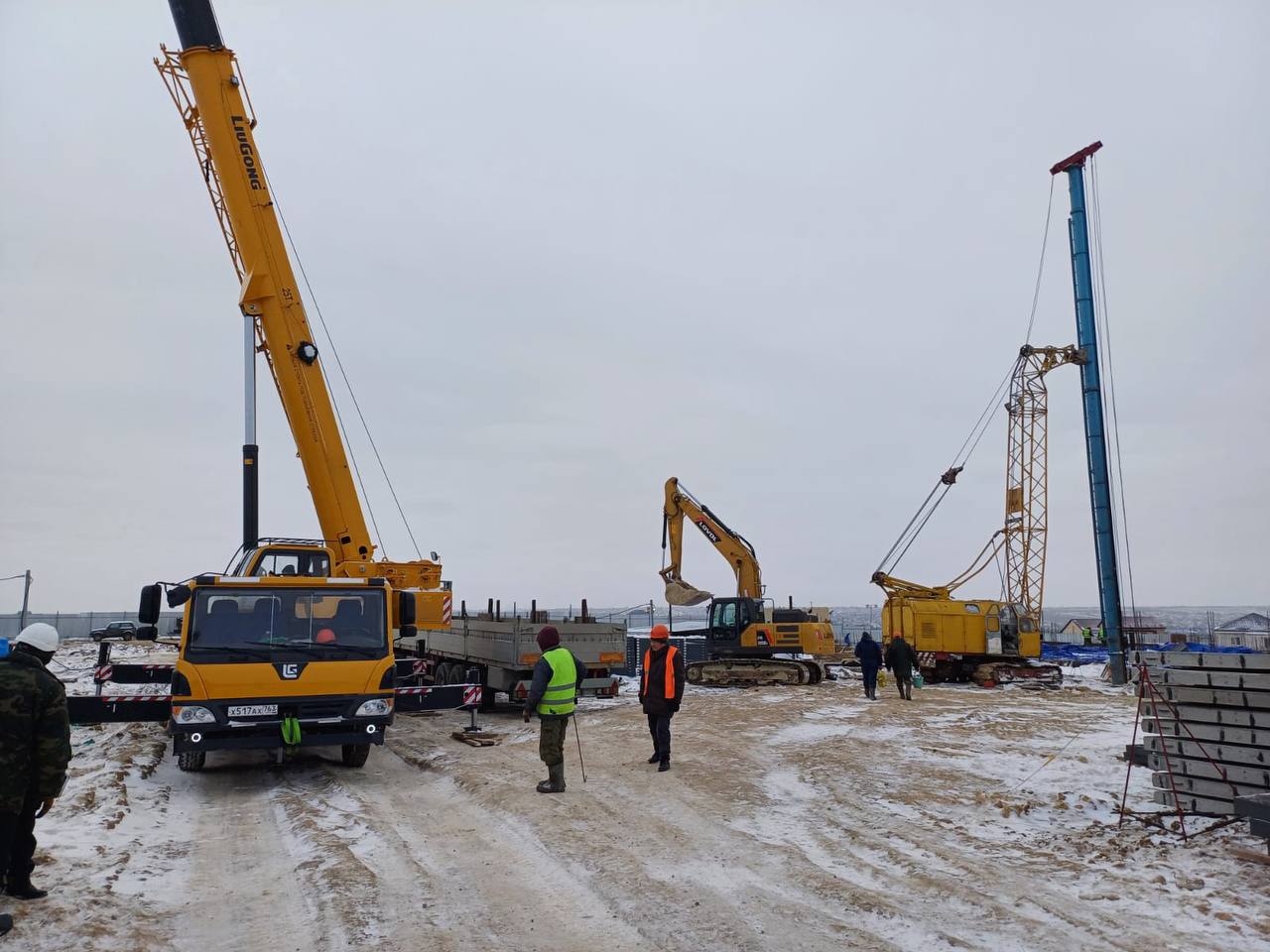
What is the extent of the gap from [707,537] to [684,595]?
7.11 ft

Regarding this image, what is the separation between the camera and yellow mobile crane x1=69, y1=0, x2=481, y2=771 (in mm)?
9539

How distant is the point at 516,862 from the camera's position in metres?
6.96

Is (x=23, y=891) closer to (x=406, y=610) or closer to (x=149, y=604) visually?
(x=149, y=604)

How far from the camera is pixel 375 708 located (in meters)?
10.1

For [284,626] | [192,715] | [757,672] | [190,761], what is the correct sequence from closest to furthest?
[192,715]
[284,626]
[190,761]
[757,672]

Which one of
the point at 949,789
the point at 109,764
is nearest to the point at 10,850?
the point at 109,764

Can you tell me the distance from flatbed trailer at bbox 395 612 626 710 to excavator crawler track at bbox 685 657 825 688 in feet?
22.8

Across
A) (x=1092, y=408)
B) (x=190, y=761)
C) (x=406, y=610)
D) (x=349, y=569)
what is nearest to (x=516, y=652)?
(x=349, y=569)

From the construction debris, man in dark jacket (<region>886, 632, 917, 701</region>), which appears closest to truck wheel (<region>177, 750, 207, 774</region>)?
the construction debris

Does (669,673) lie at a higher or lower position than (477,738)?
higher

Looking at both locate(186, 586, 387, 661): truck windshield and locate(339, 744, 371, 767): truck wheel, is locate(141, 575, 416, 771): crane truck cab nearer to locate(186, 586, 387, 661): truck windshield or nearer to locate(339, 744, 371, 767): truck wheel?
locate(186, 586, 387, 661): truck windshield

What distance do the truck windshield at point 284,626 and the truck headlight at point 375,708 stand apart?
0.54m

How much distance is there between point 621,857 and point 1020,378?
36190 mm

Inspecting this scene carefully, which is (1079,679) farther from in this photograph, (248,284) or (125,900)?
(125,900)
